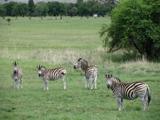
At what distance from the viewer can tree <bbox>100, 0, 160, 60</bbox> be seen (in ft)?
133

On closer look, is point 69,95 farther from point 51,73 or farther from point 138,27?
point 138,27

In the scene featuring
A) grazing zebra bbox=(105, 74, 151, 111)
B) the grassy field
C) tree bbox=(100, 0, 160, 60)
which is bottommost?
the grassy field

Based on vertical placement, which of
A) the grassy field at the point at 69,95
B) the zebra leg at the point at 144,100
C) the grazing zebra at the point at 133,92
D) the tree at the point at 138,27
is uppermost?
the tree at the point at 138,27

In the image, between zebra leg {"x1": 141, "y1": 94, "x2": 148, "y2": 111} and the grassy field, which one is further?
zebra leg {"x1": 141, "y1": 94, "x2": 148, "y2": 111}

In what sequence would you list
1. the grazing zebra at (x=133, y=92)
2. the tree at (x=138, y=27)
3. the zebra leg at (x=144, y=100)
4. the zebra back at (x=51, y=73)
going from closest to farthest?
the grazing zebra at (x=133, y=92) → the zebra leg at (x=144, y=100) → the zebra back at (x=51, y=73) → the tree at (x=138, y=27)

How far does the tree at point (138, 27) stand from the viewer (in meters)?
40.5

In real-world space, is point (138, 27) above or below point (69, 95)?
above

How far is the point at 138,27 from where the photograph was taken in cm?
4038

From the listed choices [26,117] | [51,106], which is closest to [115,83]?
[51,106]

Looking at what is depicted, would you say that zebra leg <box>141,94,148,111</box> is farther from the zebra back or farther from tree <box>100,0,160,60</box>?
tree <box>100,0,160,60</box>

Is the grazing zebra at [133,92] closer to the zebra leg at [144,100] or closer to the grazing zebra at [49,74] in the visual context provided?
the zebra leg at [144,100]

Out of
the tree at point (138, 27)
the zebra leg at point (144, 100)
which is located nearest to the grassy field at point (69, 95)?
the zebra leg at point (144, 100)

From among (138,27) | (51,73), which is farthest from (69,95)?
(138,27)

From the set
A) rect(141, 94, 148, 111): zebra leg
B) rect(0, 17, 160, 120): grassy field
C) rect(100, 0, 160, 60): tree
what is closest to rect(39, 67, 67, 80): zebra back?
rect(0, 17, 160, 120): grassy field
